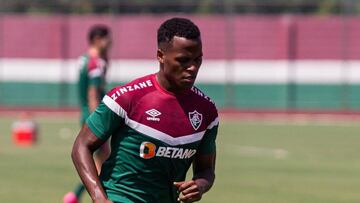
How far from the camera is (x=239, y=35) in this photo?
42812mm

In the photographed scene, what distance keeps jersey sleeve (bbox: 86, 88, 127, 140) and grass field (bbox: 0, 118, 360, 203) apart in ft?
25.9

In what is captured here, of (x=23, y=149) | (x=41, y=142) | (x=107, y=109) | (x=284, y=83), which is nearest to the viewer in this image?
(x=107, y=109)

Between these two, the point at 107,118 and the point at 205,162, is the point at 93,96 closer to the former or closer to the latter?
the point at 205,162

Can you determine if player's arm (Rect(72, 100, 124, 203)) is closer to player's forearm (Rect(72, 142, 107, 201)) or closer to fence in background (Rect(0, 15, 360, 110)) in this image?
player's forearm (Rect(72, 142, 107, 201))

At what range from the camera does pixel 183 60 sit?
6465mm

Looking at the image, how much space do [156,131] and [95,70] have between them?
693 centimetres

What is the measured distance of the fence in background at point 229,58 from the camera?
41875 mm

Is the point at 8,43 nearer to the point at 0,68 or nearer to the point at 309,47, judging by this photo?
the point at 0,68

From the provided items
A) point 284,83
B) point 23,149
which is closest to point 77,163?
point 23,149

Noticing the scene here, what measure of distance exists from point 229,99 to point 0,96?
879 centimetres

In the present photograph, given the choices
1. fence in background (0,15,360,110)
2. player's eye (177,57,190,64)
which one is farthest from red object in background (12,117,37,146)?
player's eye (177,57,190,64)

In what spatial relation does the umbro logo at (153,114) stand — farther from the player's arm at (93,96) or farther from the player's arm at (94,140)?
the player's arm at (93,96)

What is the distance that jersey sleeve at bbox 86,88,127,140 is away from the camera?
6566 mm

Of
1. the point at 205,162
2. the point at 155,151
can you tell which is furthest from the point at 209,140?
the point at 155,151
